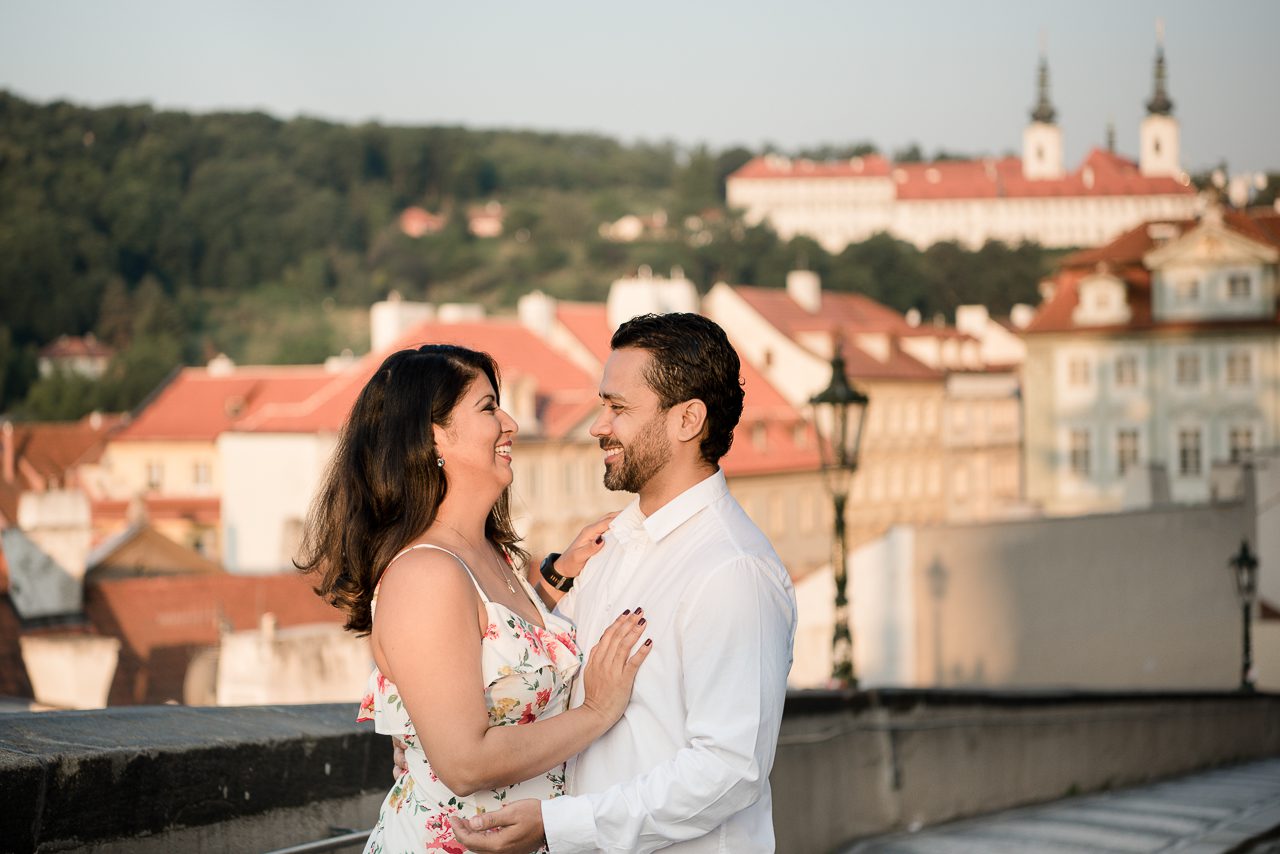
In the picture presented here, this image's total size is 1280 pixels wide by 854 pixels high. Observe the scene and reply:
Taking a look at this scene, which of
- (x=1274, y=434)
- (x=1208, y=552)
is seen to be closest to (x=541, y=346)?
(x=1274, y=434)

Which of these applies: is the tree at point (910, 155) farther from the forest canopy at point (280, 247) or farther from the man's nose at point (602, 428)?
the man's nose at point (602, 428)

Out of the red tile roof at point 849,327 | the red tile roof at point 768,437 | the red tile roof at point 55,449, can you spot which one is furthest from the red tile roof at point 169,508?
the red tile roof at point 849,327

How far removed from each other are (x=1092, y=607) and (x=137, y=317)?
89.3 meters

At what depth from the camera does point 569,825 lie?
8.20 feet

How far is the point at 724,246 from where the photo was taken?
10606 centimetres

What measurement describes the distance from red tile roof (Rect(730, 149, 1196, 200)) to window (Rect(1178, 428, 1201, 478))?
318 feet

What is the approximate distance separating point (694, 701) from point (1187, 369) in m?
35.2

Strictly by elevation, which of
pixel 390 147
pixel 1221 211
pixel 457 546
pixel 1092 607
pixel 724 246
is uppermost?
pixel 390 147

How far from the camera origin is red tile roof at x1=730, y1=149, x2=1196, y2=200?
431 feet

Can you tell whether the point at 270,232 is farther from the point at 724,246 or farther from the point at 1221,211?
the point at 1221,211

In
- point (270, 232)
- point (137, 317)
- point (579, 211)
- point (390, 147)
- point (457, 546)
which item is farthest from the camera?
point (390, 147)

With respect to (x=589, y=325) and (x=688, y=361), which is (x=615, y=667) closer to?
(x=688, y=361)

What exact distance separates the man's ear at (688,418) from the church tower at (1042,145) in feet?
458

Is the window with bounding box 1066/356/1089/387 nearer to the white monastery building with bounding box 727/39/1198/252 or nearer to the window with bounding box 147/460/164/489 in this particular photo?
the window with bounding box 147/460/164/489
